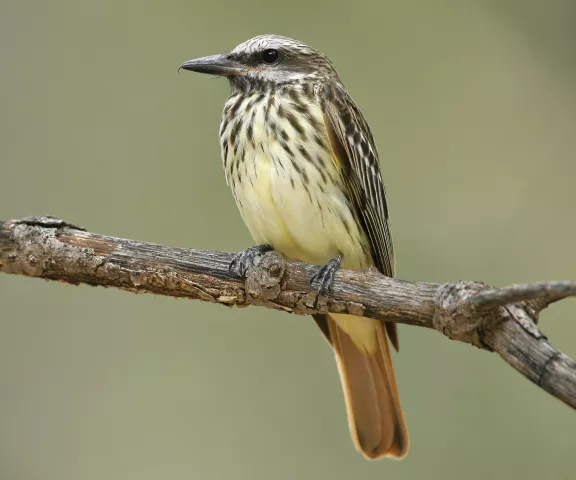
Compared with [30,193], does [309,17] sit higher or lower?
higher

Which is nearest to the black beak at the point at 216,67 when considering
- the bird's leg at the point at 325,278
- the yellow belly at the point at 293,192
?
the yellow belly at the point at 293,192

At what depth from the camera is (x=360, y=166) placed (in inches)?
136

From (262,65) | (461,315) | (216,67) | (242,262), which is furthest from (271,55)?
(461,315)

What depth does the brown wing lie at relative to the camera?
11.0ft

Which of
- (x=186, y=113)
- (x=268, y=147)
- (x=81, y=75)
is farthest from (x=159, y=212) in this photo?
(x=268, y=147)

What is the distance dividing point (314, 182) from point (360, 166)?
30 cm

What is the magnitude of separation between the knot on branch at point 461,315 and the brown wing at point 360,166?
36.8 inches

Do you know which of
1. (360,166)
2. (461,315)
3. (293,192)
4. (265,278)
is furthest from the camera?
(360,166)

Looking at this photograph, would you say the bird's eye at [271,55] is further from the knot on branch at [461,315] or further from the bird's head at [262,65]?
the knot on branch at [461,315]

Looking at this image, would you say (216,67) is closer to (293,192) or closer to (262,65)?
(262,65)

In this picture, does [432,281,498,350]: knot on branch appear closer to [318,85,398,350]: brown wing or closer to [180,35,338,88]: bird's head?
[318,85,398,350]: brown wing

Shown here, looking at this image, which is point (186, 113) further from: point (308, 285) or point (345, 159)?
point (308, 285)

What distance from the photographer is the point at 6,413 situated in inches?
183

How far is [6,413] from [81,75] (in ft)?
6.91
